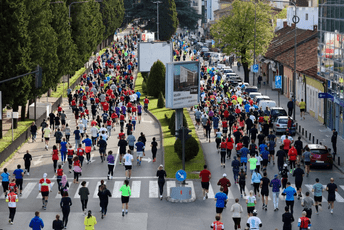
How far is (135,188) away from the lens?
31.0 metres

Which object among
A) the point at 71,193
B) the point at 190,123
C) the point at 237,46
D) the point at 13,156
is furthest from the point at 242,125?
the point at 237,46

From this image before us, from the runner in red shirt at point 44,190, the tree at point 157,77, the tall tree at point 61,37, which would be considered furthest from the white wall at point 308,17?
the runner in red shirt at point 44,190

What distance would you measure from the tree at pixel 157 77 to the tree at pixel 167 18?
6112cm

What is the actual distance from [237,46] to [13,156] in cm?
4610

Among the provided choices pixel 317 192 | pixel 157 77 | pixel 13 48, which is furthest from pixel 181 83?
pixel 157 77

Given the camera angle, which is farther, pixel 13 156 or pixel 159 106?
pixel 159 106

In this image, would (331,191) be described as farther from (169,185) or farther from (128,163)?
(128,163)

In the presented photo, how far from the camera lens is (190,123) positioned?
5103 cm

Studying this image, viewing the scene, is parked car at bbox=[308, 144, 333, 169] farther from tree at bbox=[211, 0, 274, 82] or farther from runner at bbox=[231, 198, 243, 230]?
tree at bbox=[211, 0, 274, 82]

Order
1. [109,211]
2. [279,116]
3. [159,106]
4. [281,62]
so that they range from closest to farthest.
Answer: [109,211], [279,116], [159,106], [281,62]

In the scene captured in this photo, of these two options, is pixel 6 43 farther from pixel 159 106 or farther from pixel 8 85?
pixel 159 106

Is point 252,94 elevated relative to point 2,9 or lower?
lower

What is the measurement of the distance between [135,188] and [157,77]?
3600cm

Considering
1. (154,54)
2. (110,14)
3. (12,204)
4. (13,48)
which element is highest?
(110,14)
